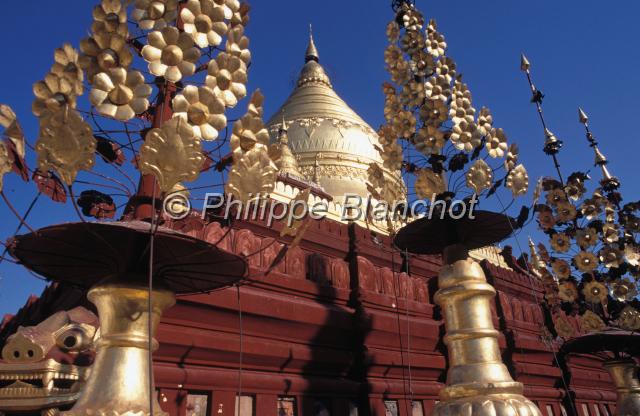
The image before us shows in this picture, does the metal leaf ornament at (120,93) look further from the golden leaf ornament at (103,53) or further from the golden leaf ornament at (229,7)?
the golden leaf ornament at (229,7)

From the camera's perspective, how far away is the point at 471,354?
2984 millimetres

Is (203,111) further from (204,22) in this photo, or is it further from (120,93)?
(204,22)

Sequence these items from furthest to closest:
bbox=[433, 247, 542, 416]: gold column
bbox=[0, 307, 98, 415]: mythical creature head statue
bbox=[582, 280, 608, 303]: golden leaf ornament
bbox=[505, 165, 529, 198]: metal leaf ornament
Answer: bbox=[582, 280, 608, 303]: golden leaf ornament, bbox=[505, 165, 529, 198]: metal leaf ornament, bbox=[0, 307, 98, 415]: mythical creature head statue, bbox=[433, 247, 542, 416]: gold column

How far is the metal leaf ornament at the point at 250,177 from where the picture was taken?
200 centimetres

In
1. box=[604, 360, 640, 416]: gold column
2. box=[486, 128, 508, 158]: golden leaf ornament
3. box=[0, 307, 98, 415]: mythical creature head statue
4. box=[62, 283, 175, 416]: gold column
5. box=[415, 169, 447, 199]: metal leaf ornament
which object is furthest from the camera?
box=[604, 360, 640, 416]: gold column

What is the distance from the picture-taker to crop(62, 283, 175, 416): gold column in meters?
1.76

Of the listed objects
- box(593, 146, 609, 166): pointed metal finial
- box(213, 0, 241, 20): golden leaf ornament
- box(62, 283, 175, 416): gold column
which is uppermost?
box(593, 146, 609, 166): pointed metal finial

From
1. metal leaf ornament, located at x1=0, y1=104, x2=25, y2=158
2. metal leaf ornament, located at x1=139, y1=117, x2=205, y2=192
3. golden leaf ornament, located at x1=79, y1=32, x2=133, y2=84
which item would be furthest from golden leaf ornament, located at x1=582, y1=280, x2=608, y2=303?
metal leaf ornament, located at x1=0, y1=104, x2=25, y2=158

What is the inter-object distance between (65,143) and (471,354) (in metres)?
2.49

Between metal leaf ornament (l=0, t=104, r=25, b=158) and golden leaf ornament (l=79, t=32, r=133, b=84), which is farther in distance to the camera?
golden leaf ornament (l=79, t=32, r=133, b=84)

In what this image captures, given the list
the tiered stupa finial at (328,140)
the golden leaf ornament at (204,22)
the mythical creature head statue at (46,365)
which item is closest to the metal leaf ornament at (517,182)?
the golden leaf ornament at (204,22)

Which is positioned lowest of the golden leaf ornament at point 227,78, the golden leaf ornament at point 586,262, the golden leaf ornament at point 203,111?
the golden leaf ornament at point 203,111

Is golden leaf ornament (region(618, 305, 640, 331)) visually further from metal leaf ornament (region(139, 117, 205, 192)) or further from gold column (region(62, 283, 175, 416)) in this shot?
metal leaf ornament (region(139, 117, 205, 192))

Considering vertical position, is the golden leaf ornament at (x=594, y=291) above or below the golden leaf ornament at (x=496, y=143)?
below
